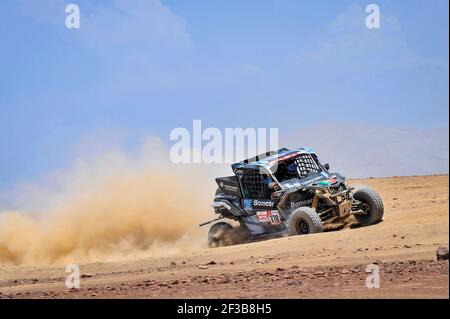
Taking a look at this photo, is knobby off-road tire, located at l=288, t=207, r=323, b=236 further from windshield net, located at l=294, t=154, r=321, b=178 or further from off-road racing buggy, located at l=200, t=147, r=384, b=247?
windshield net, located at l=294, t=154, r=321, b=178

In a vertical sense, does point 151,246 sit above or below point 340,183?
below

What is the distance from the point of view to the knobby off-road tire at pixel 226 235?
16.4m

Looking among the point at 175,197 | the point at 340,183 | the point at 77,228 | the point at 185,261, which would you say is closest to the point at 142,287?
the point at 185,261

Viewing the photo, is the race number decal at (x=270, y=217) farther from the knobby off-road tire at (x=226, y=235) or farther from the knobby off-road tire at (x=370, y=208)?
the knobby off-road tire at (x=370, y=208)

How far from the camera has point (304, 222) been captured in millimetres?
14789

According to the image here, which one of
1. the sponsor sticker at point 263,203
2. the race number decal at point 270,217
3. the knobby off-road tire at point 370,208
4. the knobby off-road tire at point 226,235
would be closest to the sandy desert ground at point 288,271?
the knobby off-road tire at point 370,208

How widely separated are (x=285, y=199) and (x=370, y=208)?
2.05 meters

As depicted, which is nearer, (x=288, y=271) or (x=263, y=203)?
(x=288, y=271)

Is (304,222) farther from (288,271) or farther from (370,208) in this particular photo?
(288,271)

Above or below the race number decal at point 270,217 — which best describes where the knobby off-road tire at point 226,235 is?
below

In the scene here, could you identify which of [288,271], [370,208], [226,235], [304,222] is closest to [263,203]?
[304,222]

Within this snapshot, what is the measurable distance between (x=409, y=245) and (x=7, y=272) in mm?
8165

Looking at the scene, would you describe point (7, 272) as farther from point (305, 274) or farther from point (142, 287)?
point (305, 274)
